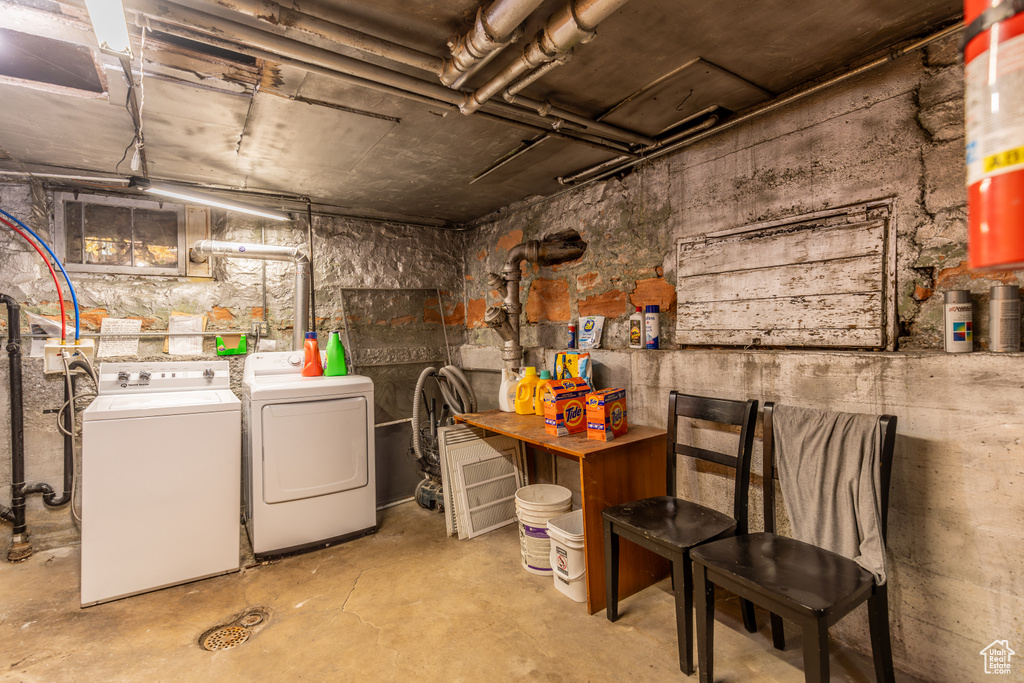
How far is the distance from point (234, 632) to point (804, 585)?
2.28 metres

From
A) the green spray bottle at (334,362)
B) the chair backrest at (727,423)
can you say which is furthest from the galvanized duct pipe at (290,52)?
the green spray bottle at (334,362)

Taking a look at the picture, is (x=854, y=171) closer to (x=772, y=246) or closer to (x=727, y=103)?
(x=772, y=246)

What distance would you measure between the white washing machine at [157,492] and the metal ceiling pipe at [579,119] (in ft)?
7.15

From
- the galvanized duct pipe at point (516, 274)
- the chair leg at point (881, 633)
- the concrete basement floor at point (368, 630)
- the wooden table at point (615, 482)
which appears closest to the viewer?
the chair leg at point (881, 633)

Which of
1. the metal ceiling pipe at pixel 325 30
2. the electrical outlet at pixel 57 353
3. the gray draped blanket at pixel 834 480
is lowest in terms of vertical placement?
the gray draped blanket at pixel 834 480

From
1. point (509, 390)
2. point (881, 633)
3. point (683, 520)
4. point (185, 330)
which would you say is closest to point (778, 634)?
point (881, 633)

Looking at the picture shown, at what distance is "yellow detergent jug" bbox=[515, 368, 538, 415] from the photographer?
3.00 m

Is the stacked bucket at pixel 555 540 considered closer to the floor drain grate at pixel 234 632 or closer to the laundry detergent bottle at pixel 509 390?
the laundry detergent bottle at pixel 509 390

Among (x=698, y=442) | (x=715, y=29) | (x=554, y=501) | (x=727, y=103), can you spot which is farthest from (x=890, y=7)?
(x=554, y=501)

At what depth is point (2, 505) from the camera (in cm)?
279

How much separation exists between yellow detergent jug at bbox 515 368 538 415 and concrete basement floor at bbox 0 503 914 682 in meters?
0.85

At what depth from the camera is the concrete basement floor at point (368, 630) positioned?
1812 mm

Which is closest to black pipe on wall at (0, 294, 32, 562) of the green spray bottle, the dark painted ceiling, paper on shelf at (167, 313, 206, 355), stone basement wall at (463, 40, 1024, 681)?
paper on shelf at (167, 313, 206, 355)

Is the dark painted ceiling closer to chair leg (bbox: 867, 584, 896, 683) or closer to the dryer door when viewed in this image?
the dryer door
